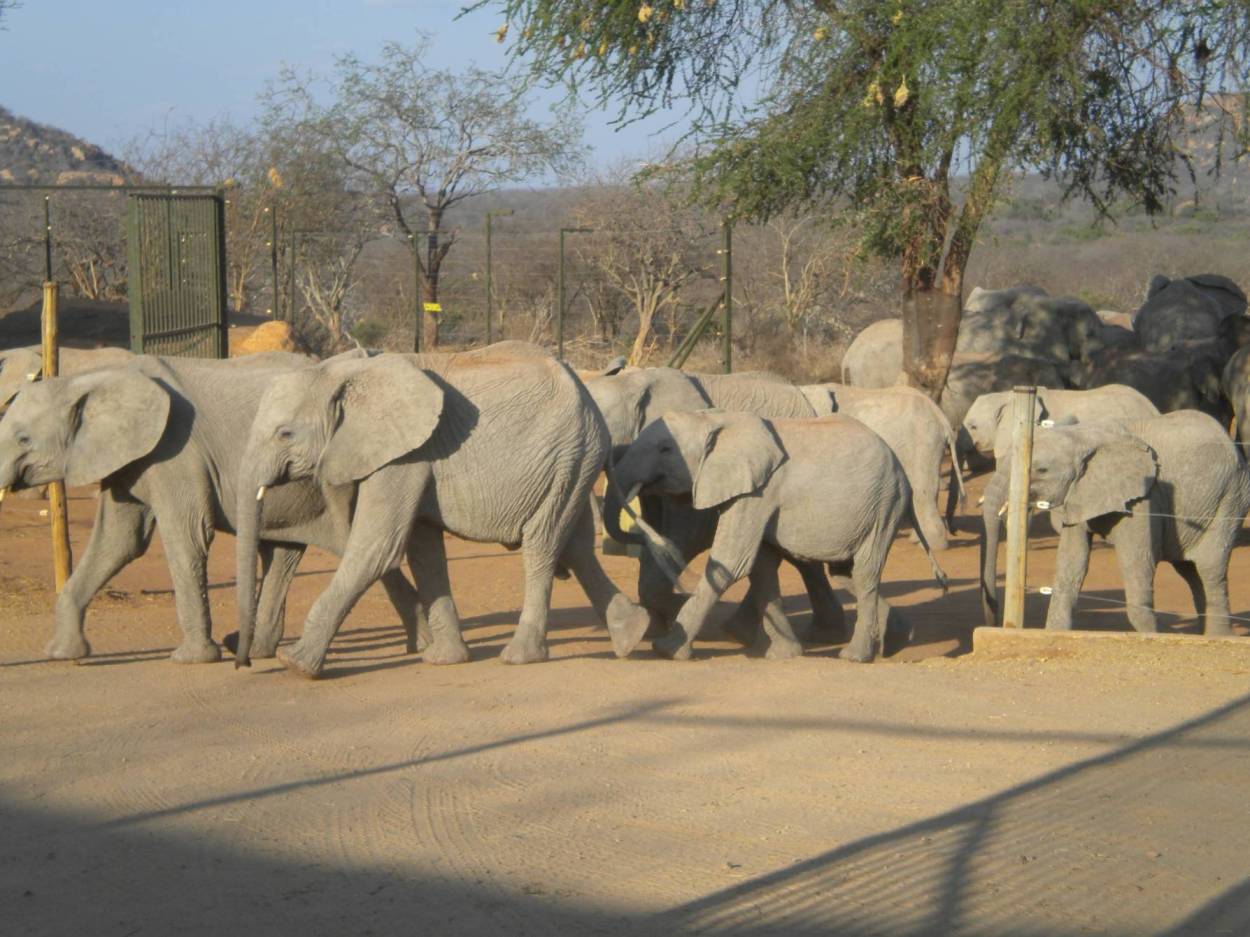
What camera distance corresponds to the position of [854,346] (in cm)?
2153

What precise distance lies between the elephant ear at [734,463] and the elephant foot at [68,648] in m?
3.45

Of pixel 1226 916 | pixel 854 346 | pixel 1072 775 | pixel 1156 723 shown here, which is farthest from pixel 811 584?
pixel 854 346

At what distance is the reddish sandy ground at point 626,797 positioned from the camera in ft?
15.3

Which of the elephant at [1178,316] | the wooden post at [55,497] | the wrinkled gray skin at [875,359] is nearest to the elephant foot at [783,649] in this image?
the wooden post at [55,497]

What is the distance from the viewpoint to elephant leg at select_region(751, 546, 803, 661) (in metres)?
9.70

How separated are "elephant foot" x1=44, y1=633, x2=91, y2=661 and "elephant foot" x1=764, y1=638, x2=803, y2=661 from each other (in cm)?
383

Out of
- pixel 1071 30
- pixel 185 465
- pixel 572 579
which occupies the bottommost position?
pixel 572 579

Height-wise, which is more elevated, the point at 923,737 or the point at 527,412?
the point at 527,412

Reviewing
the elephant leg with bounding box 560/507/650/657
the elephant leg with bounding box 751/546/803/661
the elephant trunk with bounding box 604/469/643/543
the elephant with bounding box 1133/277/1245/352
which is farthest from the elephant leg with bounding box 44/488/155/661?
the elephant with bounding box 1133/277/1245/352

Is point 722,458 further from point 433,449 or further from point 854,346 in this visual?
point 854,346

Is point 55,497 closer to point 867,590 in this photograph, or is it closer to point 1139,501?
point 867,590

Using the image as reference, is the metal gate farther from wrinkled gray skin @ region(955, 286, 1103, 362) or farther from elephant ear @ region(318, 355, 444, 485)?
wrinkled gray skin @ region(955, 286, 1103, 362)

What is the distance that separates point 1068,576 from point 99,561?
5599 millimetres

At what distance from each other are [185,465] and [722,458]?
298 cm
